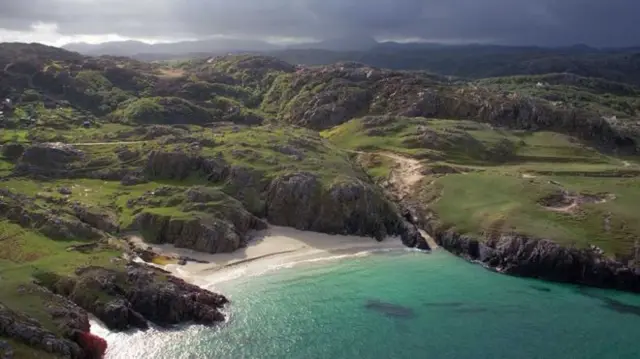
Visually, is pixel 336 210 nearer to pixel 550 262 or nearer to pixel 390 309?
pixel 390 309

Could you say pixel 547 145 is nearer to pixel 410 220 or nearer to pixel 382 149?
pixel 382 149

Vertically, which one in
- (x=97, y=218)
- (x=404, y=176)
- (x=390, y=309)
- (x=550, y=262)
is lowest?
(x=390, y=309)

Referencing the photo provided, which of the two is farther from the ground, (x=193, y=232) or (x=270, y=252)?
(x=193, y=232)

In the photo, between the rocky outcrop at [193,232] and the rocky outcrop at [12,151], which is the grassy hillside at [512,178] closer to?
the rocky outcrop at [193,232]

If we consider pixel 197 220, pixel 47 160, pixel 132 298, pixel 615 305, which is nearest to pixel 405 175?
pixel 197 220

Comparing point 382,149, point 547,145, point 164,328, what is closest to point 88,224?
point 164,328

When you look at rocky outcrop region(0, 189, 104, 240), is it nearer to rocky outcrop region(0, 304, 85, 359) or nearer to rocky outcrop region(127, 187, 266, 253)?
rocky outcrop region(127, 187, 266, 253)

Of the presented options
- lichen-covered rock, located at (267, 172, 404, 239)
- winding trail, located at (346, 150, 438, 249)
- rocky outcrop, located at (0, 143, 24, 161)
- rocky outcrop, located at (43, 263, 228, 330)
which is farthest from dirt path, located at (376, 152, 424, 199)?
rocky outcrop, located at (0, 143, 24, 161)
